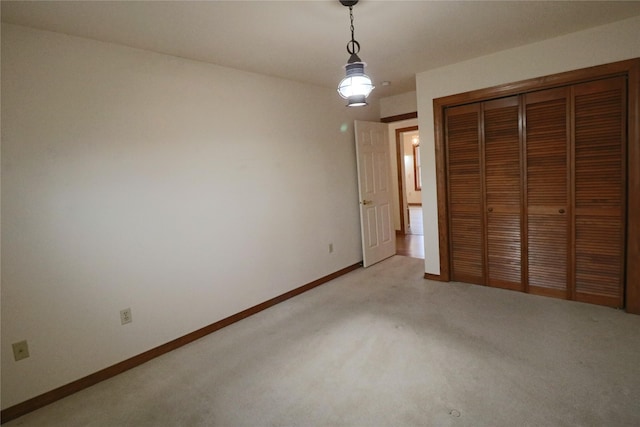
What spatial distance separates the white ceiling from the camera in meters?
2.06

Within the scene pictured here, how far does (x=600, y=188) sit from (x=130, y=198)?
12.5 feet

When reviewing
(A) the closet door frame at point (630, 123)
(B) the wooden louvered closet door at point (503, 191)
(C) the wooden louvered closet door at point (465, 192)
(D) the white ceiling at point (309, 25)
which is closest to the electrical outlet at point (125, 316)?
(D) the white ceiling at point (309, 25)

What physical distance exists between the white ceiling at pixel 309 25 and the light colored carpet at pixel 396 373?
232 cm

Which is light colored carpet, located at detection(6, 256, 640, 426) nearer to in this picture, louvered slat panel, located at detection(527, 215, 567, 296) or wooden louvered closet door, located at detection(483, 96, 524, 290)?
louvered slat panel, located at detection(527, 215, 567, 296)

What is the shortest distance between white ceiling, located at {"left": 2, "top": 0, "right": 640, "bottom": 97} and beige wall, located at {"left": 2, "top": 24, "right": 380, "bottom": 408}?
239mm

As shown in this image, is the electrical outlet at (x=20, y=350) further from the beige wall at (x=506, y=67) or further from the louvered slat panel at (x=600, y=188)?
the louvered slat panel at (x=600, y=188)

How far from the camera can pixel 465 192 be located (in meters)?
3.72

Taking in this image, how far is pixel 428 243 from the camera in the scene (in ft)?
13.1

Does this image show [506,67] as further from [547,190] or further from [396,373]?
[396,373]

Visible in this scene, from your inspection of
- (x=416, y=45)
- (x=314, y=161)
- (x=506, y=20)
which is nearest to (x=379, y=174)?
(x=314, y=161)

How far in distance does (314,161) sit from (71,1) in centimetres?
257

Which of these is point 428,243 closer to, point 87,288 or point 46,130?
point 87,288

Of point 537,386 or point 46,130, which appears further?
point 46,130

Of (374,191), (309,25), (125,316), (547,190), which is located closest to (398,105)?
(374,191)
